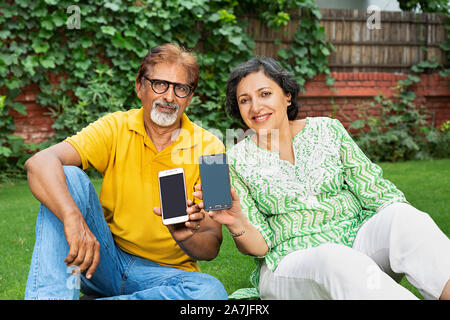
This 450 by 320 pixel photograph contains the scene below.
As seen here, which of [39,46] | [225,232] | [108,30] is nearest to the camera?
[225,232]

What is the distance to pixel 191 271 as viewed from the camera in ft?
7.07

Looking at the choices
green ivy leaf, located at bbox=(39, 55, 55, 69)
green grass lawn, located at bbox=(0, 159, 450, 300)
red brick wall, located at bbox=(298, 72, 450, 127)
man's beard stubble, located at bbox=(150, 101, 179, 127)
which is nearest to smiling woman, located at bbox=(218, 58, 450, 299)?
man's beard stubble, located at bbox=(150, 101, 179, 127)

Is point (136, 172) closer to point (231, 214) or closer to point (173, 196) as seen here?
point (173, 196)

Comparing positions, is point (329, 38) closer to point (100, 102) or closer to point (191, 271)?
point (100, 102)

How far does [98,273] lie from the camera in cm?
200

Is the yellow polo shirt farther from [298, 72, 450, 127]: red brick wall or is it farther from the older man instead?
[298, 72, 450, 127]: red brick wall

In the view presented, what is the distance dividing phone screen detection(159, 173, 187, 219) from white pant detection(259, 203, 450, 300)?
0.46 meters

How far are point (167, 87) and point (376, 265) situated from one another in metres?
1.24

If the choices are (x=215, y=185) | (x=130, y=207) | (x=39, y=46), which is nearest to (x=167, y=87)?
(x=130, y=207)

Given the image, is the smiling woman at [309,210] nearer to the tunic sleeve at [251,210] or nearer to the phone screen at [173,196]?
the tunic sleeve at [251,210]

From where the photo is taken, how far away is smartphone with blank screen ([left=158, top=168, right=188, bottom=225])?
72.3 inches

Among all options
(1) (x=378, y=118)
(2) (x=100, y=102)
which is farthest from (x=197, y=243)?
(1) (x=378, y=118)

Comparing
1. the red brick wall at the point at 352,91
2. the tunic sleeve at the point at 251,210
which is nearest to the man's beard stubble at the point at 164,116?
the tunic sleeve at the point at 251,210
